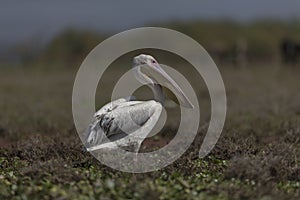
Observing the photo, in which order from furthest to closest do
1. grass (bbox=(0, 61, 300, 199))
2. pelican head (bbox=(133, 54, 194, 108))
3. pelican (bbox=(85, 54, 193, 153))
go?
pelican head (bbox=(133, 54, 194, 108))
pelican (bbox=(85, 54, 193, 153))
grass (bbox=(0, 61, 300, 199))

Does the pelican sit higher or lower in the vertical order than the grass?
higher

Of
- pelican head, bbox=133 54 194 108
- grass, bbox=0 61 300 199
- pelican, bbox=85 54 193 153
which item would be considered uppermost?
pelican head, bbox=133 54 194 108

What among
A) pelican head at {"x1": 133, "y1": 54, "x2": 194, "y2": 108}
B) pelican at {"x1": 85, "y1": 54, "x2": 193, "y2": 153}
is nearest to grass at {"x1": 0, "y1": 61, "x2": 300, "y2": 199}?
pelican at {"x1": 85, "y1": 54, "x2": 193, "y2": 153}

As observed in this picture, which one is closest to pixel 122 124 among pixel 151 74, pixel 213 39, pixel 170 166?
pixel 170 166

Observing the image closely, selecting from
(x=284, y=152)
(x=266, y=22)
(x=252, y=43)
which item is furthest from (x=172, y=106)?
(x=266, y=22)

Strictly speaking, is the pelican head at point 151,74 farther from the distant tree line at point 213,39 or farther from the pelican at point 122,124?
the distant tree line at point 213,39

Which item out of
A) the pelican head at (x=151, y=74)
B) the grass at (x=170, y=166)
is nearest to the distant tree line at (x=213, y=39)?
the grass at (x=170, y=166)

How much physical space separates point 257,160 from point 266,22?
3215 centimetres

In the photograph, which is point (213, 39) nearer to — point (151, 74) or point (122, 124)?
point (151, 74)

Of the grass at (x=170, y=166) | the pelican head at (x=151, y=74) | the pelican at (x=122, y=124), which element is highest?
the pelican head at (x=151, y=74)

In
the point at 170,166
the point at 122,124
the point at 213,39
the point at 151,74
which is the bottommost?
the point at 170,166

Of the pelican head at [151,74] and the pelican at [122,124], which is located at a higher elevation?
the pelican head at [151,74]

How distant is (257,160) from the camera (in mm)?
5785

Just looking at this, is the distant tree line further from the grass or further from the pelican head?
the pelican head
